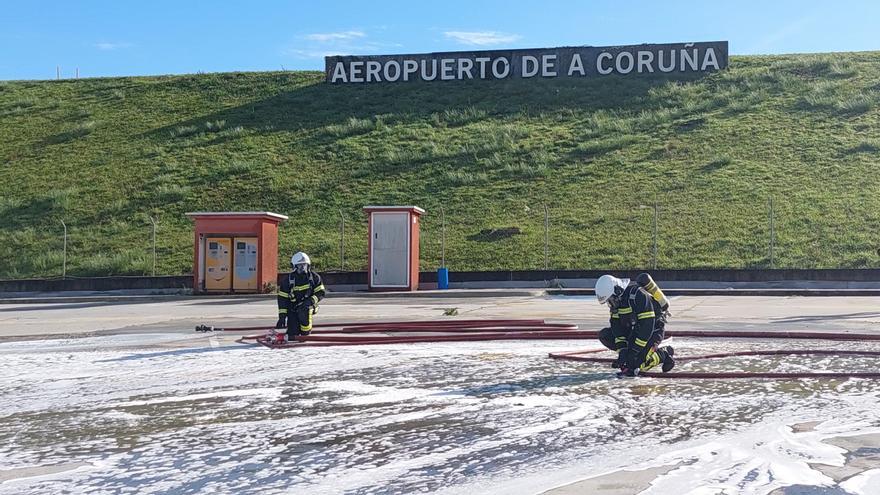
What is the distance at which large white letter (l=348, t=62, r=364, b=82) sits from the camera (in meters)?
52.7

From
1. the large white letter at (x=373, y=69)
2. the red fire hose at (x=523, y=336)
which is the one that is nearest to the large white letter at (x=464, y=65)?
the large white letter at (x=373, y=69)

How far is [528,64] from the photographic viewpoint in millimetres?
51188

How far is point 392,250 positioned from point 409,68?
26863mm

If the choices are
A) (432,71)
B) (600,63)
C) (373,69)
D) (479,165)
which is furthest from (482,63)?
(479,165)

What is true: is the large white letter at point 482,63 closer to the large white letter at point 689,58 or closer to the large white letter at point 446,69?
the large white letter at point 446,69

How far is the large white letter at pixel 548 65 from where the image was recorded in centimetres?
5091

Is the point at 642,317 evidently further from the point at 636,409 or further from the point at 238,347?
the point at 238,347

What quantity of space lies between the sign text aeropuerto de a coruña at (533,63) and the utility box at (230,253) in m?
26.4

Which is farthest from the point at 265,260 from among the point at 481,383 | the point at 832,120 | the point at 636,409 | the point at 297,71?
the point at 297,71

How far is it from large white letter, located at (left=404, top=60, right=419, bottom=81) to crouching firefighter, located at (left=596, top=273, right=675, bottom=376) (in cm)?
4355

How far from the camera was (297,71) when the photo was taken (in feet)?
193

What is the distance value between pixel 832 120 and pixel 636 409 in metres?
38.6

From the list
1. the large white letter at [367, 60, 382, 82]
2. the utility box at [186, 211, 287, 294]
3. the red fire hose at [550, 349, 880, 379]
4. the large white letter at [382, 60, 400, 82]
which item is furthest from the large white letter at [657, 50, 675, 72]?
the red fire hose at [550, 349, 880, 379]

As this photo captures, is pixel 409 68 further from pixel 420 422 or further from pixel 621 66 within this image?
pixel 420 422
